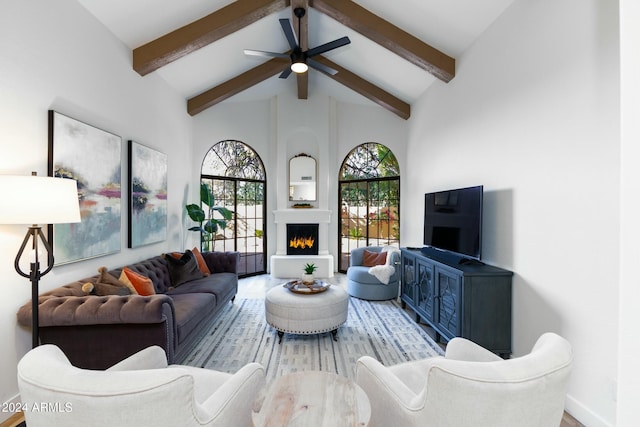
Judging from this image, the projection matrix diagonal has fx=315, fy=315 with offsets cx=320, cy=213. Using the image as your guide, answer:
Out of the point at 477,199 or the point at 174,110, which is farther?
the point at 174,110

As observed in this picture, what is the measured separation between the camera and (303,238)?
664 centimetres

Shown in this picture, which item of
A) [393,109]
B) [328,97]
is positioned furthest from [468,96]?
[328,97]

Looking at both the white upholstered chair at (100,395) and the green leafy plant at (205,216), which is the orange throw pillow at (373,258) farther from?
the white upholstered chair at (100,395)

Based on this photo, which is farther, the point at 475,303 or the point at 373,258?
the point at 373,258

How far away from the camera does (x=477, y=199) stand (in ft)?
10.2

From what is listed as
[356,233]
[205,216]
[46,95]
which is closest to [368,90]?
[356,233]

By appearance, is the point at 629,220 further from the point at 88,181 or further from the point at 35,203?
the point at 88,181

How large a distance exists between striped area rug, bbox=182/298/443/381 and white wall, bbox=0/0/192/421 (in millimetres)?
1318

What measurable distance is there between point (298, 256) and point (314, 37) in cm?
394

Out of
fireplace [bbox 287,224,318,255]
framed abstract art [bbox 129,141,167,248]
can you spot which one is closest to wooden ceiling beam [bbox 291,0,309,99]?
framed abstract art [bbox 129,141,167,248]

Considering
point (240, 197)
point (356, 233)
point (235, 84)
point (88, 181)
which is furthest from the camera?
point (356, 233)

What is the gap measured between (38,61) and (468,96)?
4.13 metres

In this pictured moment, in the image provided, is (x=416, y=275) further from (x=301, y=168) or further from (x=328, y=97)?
(x=328, y=97)

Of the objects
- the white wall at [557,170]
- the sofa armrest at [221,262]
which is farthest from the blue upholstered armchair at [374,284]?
the sofa armrest at [221,262]
